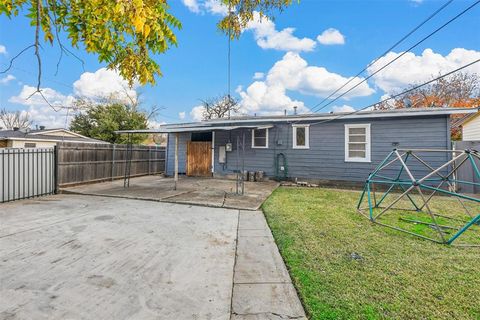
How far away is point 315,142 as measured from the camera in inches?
412

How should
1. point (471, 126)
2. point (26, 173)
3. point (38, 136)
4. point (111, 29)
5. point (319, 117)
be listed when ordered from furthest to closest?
point (38, 136) < point (471, 126) < point (319, 117) < point (26, 173) < point (111, 29)

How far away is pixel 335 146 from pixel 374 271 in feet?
25.6

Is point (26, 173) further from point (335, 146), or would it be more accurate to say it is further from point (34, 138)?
point (34, 138)

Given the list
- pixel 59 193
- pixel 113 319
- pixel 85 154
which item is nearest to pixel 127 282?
pixel 113 319

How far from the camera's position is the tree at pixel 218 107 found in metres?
30.4

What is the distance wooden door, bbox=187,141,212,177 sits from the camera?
12441 millimetres

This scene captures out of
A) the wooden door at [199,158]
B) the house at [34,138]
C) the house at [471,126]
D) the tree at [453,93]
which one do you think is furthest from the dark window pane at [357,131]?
the house at [34,138]

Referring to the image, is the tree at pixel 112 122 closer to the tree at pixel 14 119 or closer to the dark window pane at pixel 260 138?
the dark window pane at pixel 260 138

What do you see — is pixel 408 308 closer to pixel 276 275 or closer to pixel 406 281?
pixel 406 281

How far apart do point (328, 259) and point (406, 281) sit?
0.86 metres

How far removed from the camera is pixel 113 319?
2.06 metres

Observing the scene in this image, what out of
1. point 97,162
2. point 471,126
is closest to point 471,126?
point 471,126

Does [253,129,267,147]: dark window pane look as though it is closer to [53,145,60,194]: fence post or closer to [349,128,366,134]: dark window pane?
[349,128,366,134]: dark window pane

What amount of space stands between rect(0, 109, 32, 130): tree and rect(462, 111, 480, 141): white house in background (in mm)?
52627
